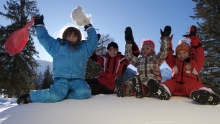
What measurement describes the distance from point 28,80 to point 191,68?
1285cm

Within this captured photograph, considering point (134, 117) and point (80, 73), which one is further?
point (80, 73)

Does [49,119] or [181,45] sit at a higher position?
[181,45]

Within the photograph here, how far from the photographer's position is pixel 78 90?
10.4 feet

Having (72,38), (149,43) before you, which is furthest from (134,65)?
(72,38)

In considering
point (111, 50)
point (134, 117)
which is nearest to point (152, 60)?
point (111, 50)

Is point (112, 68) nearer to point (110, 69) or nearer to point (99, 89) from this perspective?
point (110, 69)

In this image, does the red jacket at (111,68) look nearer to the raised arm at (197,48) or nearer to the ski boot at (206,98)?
the raised arm at (197,48)

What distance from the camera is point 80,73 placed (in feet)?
11.5

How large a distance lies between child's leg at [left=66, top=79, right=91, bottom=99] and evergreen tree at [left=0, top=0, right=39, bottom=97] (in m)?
11.4

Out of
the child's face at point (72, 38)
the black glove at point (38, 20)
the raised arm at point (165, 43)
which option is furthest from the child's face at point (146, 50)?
the black glove at point (38, 20)

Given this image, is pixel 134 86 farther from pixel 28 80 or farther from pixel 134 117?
pixel 28 80

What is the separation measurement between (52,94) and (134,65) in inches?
71.1

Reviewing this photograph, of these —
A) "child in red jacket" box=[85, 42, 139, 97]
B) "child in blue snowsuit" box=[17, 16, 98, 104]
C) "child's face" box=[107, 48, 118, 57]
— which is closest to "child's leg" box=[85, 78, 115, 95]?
"child in red jacket" box=[85, 42, 139, 97]

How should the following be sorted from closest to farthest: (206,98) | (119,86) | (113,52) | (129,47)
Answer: (206,98) → (119,86) → (129,47) → (113,52)
